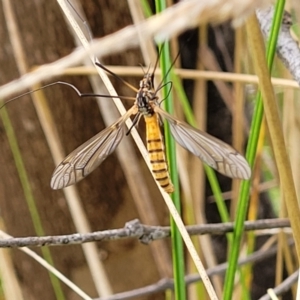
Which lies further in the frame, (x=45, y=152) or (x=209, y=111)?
(x=209, y=111)

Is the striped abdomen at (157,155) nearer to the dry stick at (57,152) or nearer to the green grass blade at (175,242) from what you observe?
the green grass blade at (175,242)

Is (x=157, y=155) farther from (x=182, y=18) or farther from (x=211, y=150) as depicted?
(x=182, y=18)

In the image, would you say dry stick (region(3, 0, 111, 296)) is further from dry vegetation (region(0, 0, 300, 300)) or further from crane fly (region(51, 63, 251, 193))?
crane fly (region(51, 63, 251, 193))

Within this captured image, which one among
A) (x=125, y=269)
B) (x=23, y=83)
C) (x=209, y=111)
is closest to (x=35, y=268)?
(x=125, y=269)

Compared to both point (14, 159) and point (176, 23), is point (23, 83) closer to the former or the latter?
point (176, 23)

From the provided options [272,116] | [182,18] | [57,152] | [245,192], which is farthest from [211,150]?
[182,18]

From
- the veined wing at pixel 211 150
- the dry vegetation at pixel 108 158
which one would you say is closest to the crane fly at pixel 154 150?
the veined wing at pixel 211 150

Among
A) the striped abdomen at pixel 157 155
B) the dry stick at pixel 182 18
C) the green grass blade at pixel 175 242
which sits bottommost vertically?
the dry stick at pixel 182 18
